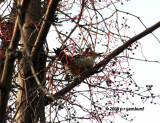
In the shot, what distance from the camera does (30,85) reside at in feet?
11.5

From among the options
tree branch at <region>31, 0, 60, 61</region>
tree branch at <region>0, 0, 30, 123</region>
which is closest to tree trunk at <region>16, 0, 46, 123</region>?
tree branch at <region>31, 0, 60, 61</region>

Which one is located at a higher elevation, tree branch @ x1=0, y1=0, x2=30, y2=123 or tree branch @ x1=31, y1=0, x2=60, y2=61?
tree branch @ x1=31, y1=0, x2=60, y2=61

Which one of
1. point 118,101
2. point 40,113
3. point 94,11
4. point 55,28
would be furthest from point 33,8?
point 118,101

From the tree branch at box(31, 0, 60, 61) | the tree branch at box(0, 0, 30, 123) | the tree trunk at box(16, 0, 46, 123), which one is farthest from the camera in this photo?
the tree trunk at box(16, 0, 46, 123)

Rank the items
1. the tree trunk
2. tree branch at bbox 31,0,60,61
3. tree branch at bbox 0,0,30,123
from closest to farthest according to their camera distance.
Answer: tree branch at bbox 0,0,30,123
tree branch at bbox 31,0,60,61
the tree trunk

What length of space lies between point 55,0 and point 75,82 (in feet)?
3.59

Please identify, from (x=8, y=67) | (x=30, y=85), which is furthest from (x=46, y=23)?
(x=30, y=85)

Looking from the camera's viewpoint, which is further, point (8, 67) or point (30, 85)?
point (30, 85)

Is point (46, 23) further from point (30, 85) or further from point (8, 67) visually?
point (30, 85)

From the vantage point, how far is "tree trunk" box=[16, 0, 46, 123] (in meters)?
3.25

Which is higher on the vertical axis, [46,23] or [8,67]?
[46,23]

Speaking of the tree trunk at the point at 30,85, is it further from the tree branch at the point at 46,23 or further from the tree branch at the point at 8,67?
the tree branch at the point at 8,67

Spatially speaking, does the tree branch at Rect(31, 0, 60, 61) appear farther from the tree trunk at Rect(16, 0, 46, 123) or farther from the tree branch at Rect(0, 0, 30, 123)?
the tree branch at Rect(0, 0, 30, 123)

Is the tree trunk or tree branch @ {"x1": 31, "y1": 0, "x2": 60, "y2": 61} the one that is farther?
the tree trunk
